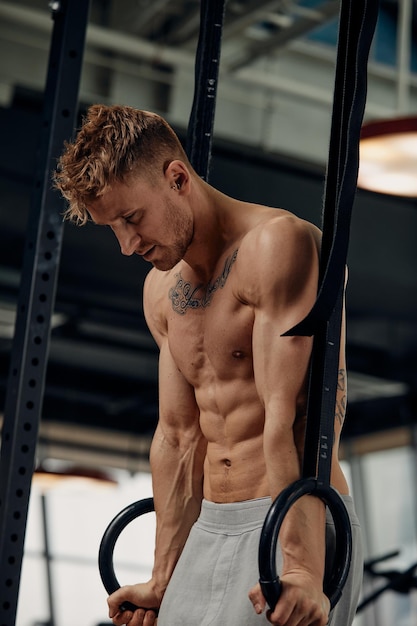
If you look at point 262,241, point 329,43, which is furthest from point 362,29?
point 329,43

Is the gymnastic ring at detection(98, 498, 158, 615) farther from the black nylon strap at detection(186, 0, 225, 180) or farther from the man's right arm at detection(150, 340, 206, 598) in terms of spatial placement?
the black nylon strap at detection(186, 0, 225, 180)

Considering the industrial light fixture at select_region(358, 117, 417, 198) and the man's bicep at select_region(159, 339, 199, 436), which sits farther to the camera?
the industrial light fixture at select_region(358, 117, 417, 198)

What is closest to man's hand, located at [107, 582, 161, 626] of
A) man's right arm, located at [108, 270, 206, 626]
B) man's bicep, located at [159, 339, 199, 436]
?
man's right arm, located at [108, 270, 206, 626]

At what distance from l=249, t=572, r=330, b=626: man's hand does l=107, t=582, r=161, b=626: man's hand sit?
572 mm

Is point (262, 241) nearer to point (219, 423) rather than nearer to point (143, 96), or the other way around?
point (219, 423)

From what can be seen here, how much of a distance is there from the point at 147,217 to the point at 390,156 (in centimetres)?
275

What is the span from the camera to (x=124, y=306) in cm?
991

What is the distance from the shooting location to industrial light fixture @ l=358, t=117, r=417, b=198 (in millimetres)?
4418

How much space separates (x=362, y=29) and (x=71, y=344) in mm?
10681

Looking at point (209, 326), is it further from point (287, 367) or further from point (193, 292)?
point (287, 367)

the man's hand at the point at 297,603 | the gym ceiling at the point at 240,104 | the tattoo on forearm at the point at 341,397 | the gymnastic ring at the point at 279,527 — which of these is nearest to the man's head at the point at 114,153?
the tattoo on forearm at the point at 341,397

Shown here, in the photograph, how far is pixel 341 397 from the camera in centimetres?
211

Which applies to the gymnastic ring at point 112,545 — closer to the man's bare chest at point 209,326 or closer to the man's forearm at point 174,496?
the man's forearm at point 174,496

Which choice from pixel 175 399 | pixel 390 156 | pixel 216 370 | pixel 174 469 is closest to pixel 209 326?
pixel 216 370
